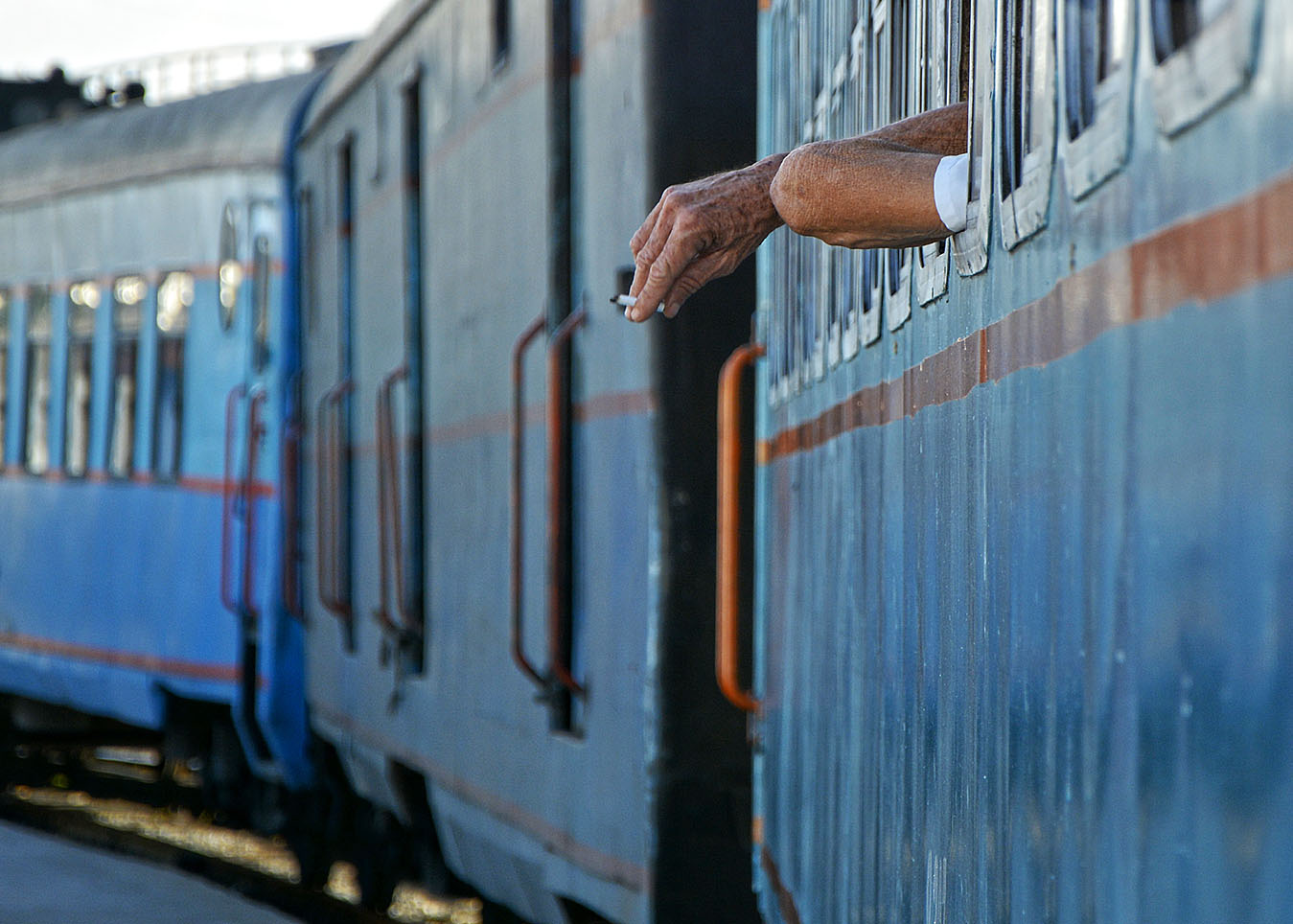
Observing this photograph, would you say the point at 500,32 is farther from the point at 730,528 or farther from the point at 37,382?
the point at 37,382

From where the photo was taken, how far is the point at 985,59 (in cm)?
182

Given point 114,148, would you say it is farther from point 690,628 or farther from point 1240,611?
point 1240,611

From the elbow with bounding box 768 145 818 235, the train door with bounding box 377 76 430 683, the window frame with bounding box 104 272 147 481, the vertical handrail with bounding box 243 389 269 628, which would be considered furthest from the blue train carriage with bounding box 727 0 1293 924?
the window frame with bounding box 104 272 147 481

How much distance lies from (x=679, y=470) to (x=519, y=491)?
101 cm

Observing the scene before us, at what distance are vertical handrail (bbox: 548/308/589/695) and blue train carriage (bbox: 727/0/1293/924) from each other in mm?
2141

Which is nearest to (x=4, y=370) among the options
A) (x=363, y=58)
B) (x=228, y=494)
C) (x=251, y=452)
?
(x=228, y=494)

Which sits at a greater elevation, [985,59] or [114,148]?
[114,148]

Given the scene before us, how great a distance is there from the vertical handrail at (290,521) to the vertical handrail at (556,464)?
4.98 m

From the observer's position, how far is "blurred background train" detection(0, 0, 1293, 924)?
1119mm

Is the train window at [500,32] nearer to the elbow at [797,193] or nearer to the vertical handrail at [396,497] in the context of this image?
the vertical handrail at [396,497]

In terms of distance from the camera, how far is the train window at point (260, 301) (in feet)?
33.8

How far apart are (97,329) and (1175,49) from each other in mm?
11080

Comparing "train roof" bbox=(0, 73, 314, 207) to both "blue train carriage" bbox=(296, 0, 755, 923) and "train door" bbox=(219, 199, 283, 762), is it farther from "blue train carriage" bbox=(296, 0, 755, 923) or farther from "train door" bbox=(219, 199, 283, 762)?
"blue train carriage" bbox=(296, 0, 755, 923)

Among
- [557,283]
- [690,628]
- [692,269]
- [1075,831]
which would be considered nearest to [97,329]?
[557,283]
